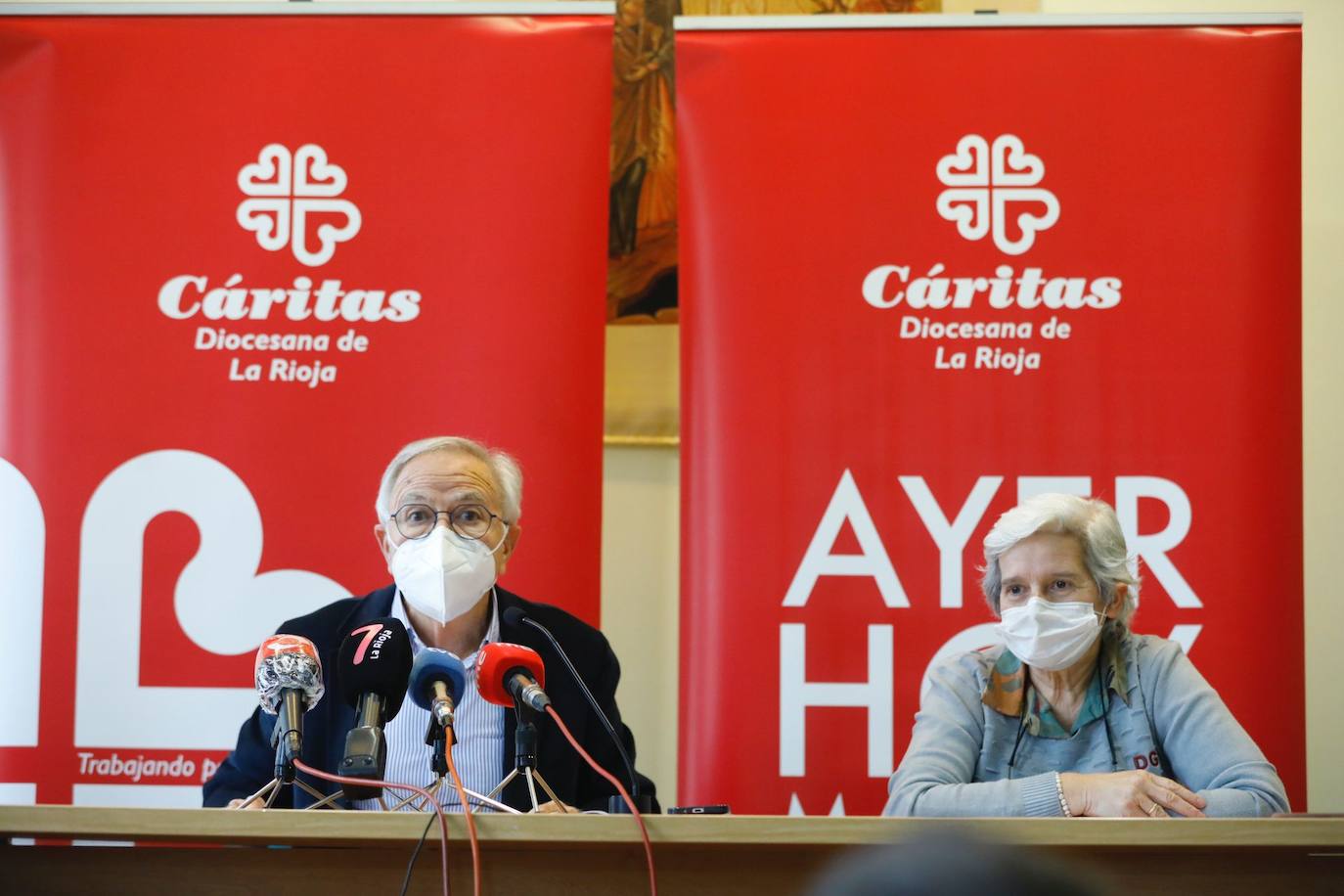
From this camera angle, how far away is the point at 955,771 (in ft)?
8.52

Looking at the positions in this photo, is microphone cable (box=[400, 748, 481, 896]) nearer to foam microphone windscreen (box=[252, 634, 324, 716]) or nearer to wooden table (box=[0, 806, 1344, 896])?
wooden table (box=[0, 806, 1344, 896])

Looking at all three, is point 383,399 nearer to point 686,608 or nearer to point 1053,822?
point 686,608

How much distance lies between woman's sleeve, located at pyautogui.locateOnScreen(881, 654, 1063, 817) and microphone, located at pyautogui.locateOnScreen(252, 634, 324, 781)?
3.35 feet

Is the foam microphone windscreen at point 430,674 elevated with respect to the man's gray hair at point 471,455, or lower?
lower

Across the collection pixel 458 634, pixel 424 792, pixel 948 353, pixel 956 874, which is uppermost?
pixel 948 353

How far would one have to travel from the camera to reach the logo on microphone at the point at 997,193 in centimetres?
348

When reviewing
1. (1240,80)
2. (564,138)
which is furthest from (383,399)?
(1240,80)

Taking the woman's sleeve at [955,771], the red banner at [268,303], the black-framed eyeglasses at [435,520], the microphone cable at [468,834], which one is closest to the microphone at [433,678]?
the microphone cable at [468,834]

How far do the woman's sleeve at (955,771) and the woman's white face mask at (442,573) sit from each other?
0.79m

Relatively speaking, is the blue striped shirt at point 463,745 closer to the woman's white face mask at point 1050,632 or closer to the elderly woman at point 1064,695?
→ the elderly woman at point 1064,695

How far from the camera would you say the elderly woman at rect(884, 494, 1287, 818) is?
2.54m

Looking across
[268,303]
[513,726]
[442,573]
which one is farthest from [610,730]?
[268,303]

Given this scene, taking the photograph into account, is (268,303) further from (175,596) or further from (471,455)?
(471,455)

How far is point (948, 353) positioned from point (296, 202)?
152 centimetres
